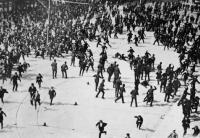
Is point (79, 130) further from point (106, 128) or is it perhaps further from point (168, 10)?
point (168, 10)

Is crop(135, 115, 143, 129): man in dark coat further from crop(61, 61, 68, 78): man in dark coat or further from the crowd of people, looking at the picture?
crop(61, 61, 68, 78): man in dark coat

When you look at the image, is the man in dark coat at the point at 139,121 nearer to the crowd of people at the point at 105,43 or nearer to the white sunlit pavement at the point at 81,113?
the crowd of people at the point at 105,43

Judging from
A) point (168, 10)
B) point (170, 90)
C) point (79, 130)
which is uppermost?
point (168, 10)

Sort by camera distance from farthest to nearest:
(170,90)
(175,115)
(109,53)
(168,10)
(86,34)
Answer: (168,10)
(86,34)
(109,53)
(170,90)
(175,115)

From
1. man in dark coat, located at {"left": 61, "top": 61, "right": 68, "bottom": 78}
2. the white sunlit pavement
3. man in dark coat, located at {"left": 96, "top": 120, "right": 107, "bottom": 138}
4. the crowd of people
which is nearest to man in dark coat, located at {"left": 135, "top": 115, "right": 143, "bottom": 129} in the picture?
the crowd of people

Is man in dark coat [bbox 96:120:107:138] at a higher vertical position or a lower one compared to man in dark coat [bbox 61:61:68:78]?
lower

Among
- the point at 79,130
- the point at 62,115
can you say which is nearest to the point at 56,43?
the point at 62,115
